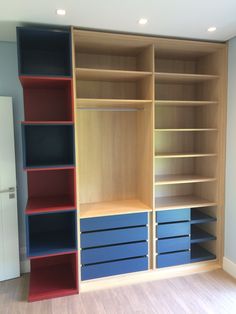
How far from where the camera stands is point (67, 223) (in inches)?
119

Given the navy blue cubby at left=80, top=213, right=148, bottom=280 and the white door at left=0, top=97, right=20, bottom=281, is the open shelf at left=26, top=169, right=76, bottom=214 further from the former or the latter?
the navy blue cubby at left=80, top=213, right=148, bottom=280

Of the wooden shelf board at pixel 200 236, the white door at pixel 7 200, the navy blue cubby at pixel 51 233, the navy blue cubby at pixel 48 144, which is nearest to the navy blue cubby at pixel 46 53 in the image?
the white door at pixel 7 200

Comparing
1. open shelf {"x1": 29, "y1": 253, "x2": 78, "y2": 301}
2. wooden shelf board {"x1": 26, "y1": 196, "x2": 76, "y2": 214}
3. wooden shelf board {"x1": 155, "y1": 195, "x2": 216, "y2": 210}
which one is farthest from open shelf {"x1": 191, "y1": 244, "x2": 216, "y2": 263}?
wooden shelf board {"x1": 26, "y1": 196, "x2": 76, "y2": 214}

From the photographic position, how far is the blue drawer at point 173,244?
9.61 feet

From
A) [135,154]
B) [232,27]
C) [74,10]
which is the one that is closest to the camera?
[74,10]

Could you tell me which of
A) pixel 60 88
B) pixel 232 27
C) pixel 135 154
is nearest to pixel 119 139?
pixel 135 154

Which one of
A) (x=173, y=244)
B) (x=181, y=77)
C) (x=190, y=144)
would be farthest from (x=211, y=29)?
(x=173, y=244)

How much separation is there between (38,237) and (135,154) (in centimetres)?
145

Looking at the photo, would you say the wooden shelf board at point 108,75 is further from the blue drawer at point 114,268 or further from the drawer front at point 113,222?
→ the blue drawer at point 114,268

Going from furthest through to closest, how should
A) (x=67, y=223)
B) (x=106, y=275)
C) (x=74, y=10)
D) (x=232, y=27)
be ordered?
1. (x=67, y=223)
2. (x=106, y=275)
3. (x=232, y=27)
4. (x=74, y=10)

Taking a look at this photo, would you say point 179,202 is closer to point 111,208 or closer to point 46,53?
point 111,208

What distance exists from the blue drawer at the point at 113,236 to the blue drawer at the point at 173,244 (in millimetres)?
211

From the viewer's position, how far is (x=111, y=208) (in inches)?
114

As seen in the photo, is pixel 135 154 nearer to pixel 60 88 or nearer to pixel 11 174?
pixel 60 88
